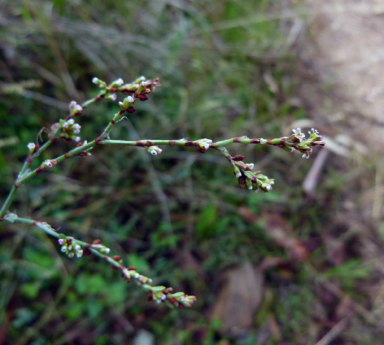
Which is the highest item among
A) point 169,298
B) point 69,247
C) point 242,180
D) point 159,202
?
point 242,180

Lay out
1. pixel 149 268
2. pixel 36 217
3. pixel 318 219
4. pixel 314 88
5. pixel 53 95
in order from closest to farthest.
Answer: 1. pixel 36 217
2. pixel 149 268
3. pixel 53 95
4. pixel 318 219
5. pixel 314 88


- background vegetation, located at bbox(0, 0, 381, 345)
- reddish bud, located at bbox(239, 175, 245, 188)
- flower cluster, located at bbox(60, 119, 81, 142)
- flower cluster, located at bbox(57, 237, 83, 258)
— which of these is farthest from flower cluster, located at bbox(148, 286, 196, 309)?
background vegetation, located at bbox(0, 0, 381, 345)

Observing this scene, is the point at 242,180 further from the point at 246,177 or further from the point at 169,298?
the point at 169,298

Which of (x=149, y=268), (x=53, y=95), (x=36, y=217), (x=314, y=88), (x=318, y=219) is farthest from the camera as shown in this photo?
(x=314, y=88)

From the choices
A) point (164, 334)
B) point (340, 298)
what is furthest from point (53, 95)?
point (340, 298)

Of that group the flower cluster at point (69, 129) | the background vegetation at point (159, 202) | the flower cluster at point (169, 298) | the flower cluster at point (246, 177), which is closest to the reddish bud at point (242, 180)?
the flower cluster at point (246, 177)

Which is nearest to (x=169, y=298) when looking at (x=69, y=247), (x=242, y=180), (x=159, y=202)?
(x=69, y=247)

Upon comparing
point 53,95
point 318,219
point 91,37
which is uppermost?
point 91,37

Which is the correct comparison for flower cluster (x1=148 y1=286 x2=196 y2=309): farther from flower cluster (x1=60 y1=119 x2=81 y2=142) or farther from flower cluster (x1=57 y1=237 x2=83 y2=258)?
flower cluster (x1=60 y1=119 x2=81 y2=142)

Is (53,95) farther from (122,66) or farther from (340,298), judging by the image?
(340,298)
